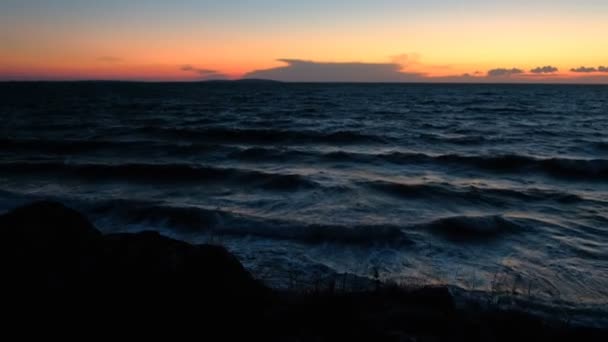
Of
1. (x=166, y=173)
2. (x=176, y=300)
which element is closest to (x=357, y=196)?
(x=166, y=173)

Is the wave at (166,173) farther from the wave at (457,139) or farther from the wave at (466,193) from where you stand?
the wave at (457,139)

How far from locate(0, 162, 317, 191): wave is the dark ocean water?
0.08 metres

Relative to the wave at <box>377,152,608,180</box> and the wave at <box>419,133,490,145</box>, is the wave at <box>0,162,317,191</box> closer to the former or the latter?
the wave at <box>377,152,608,180</box>

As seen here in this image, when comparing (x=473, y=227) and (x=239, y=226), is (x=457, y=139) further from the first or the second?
(x=239, y=226)

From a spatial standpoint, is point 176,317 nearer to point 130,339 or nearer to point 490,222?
point 130,339

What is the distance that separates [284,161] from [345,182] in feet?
17.8

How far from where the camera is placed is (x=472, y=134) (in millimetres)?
Answer: 29016

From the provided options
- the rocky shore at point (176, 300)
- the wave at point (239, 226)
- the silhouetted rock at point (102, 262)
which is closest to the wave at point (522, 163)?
the wave at point (239, 226)

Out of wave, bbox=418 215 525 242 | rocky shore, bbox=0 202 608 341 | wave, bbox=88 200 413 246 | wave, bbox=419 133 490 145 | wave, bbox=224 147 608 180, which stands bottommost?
wave, bbox=418 215 525 242

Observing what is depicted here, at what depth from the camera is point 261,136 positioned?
92.3ft

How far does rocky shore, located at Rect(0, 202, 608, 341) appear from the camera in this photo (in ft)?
11.7

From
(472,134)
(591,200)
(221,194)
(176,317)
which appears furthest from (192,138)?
(176,317)

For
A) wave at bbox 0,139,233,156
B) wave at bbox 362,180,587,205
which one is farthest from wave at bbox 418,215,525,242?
wave at bbox 0,139,233,156

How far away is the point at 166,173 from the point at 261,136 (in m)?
11.7
